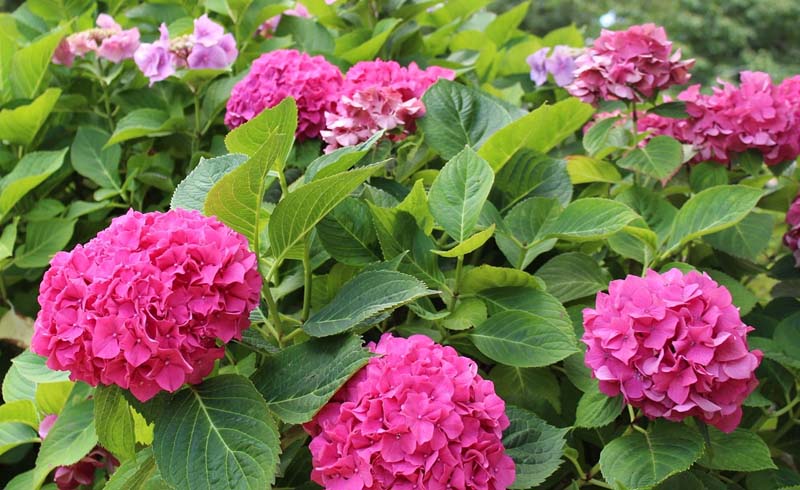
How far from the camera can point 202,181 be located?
1.16 m

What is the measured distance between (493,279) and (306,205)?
0.33 metres

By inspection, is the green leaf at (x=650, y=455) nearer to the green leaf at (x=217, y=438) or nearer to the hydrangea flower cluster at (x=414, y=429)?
the hydrangea flower cluster at (x=414, y=429)

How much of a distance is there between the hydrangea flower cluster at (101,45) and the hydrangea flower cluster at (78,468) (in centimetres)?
89

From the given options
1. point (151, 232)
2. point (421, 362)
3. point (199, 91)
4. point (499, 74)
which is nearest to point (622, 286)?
point (421, 362)

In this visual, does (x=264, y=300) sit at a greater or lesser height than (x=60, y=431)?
greater

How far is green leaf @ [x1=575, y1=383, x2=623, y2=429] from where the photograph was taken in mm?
1120

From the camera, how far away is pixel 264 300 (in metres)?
1.23

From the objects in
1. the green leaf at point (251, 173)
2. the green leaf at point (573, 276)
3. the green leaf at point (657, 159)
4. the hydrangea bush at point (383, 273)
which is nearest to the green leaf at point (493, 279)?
the hydrangea bush at point (383, 273)

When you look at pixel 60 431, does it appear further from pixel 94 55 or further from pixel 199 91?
pixel 94 55

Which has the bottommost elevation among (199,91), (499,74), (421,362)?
(499,74)

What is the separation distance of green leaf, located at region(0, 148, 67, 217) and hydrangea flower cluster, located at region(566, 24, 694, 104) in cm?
108

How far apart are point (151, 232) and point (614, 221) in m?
0.64

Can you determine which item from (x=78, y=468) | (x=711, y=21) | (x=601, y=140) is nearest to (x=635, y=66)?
(x=601, y=140)

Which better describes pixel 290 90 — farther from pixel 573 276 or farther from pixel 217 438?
pixel 217 438
